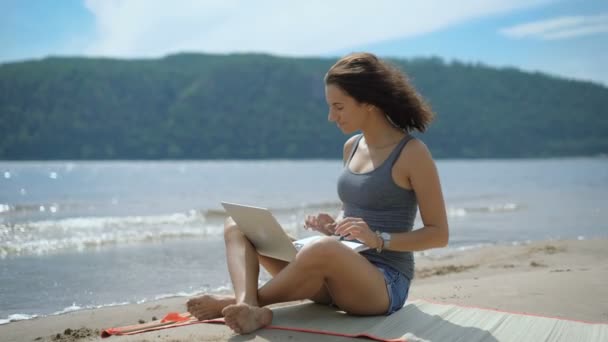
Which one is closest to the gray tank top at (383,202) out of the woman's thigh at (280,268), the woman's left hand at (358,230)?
the woman's left hand at (358,230)

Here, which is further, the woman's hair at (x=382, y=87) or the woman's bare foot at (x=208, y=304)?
the woman's bare foot at (x=208, y=304)

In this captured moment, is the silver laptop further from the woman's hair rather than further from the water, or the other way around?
the water

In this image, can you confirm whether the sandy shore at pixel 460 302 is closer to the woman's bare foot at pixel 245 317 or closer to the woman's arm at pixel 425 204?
the woman's bare foot at pixel 245 317

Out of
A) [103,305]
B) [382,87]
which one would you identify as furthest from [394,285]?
[103,305]

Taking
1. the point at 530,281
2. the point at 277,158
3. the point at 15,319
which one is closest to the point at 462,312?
the point at 530,281

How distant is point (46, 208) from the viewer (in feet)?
56.3

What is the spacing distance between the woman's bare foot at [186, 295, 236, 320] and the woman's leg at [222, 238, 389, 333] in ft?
0.65

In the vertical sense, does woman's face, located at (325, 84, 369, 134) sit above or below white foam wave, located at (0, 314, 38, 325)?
above

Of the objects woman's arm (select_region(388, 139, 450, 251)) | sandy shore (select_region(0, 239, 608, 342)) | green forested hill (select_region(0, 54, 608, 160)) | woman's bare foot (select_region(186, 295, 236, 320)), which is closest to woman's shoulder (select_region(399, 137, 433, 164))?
woman's arm (select_region(388, 139, 450, 251))

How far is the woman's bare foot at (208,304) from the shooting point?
11.6 feet

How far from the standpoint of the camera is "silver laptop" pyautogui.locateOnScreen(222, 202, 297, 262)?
11.1ft

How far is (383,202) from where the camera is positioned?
3.46 metres

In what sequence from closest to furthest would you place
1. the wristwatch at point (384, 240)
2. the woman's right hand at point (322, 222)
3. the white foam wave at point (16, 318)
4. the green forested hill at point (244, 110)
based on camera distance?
1. the wristwatch at point (384, 240)
2. the woman's right hand at point (322, 222)
3. the white foam wave at point (16, 318)
4. the green forested hill at point (244, 110)

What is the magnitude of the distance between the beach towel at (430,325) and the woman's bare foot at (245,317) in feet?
0.32
